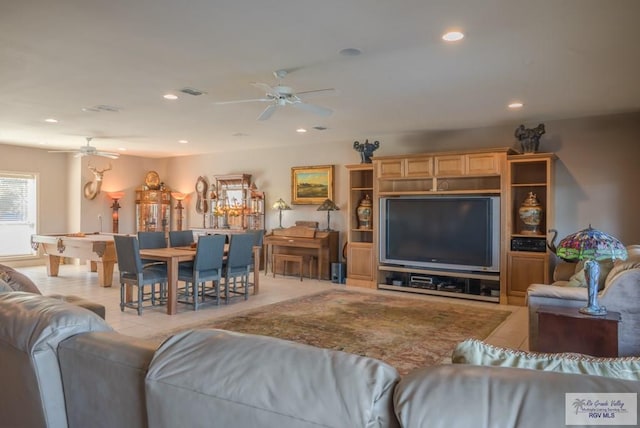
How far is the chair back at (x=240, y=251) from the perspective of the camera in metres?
6.03

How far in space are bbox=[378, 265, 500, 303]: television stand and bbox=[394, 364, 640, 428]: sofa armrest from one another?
581 cm

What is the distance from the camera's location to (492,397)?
865mm

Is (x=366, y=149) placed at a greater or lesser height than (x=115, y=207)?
greater

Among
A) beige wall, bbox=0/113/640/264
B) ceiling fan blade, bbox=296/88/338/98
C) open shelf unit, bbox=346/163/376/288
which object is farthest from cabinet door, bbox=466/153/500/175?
ceiling fan blade, bbox=296/88/338/98

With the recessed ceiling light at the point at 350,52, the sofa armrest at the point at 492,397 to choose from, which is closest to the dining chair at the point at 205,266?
the recessed ceiling light at the point at 350,52

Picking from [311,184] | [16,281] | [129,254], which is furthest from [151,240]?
[16,281]

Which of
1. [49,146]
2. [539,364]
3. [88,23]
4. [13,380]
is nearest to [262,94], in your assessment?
[88,23]

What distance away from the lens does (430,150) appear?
737 cm

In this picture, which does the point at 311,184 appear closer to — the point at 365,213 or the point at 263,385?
the point at 365,213

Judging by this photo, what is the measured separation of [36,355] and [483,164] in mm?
5938

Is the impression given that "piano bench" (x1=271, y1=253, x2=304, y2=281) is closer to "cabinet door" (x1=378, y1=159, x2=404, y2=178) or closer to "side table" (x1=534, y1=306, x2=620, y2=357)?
"cabinet door" (x1=378, y1=159, x2=404, y2=178)

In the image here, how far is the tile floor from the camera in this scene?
474 cm

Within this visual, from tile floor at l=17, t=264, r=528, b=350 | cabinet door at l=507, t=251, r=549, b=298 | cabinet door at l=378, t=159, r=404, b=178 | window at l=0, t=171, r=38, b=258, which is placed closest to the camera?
tile floor at l=17, t=264, r=528, b=350

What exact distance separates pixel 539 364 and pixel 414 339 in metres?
3.41
